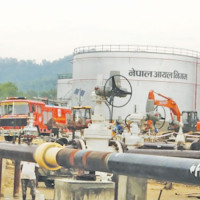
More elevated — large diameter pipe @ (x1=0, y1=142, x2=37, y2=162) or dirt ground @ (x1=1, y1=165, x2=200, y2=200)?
large diameter pipe @ (x1=0, y1=142, x2=37, y2=162)

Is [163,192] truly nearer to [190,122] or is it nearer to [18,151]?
[18,151]

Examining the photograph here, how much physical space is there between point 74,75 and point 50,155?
192 ft

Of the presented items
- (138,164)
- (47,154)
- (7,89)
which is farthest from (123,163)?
(7,89)

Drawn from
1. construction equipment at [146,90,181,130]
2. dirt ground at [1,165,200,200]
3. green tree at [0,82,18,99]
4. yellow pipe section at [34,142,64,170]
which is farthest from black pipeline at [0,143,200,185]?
green tree at [0,82,18,99]

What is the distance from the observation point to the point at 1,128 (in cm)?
3603

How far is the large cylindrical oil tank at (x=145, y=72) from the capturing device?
5931 cm

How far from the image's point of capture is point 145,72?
196 ft

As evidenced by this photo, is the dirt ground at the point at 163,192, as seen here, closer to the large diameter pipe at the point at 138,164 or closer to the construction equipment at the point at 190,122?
the large diameter pipe at the point at 138,164

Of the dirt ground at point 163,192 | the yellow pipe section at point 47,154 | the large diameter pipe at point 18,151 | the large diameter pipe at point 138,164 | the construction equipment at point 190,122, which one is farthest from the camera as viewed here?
the construction equipment at point 190,122

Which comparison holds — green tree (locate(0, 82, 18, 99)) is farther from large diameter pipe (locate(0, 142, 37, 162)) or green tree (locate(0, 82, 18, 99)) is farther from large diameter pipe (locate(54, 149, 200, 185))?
large diameter pipe (locate(54, 149, 200, 185))

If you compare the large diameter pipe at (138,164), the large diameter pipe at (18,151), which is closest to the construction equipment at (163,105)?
the large diameter pipe at (18,151)

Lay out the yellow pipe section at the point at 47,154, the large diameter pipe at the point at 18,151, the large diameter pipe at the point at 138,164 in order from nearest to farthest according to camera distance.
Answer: the large diameter pipe at the point at 138,164, the yellow pipe section at the point at 47,154, the large diameter pipe at the point at 18,151

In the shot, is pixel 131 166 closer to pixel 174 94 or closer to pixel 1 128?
pixel 1 128

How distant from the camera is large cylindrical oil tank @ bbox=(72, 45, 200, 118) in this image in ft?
195
